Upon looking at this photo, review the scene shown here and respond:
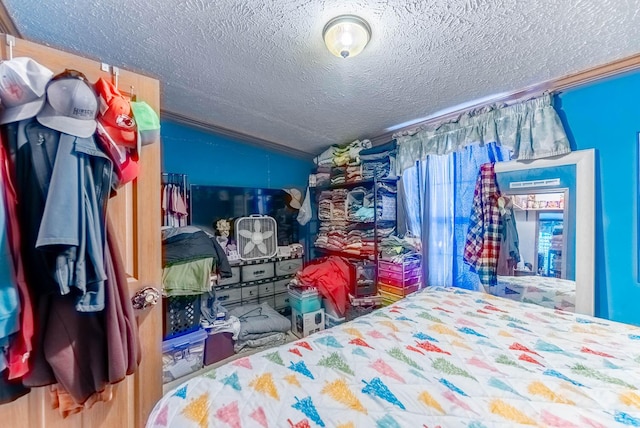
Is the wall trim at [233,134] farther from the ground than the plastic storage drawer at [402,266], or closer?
farther from the ground

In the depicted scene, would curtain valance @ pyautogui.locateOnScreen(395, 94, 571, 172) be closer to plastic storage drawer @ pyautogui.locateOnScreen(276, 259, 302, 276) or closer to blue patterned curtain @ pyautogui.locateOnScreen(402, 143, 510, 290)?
blue patterned curtain @ pyautogui.locateOnScreen(402, 143, 510, 290)

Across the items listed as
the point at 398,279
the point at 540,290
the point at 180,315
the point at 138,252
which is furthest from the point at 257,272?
the point at 540,290

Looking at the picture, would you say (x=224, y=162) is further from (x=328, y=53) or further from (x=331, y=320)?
(x=331, y=320)

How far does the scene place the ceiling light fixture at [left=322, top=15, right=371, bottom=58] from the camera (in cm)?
116

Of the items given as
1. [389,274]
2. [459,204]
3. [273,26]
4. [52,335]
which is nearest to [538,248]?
[459,204]

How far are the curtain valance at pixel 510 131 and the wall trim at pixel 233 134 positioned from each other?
1.51 m

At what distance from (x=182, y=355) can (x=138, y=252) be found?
139 centimetres

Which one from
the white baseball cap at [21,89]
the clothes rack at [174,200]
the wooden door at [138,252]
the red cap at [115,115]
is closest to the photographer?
the white baseball cap at [21,89]

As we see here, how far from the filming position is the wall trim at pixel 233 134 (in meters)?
2.40

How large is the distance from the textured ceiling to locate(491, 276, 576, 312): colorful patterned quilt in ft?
4.13

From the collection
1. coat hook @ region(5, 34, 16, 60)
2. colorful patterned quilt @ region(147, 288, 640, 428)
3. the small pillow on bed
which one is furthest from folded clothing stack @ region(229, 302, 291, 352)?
coat hook @ region(5, 34, 16, 60)

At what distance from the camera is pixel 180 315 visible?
2008 mm

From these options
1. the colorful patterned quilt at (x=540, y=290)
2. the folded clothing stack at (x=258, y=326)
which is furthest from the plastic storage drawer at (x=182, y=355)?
the colorful patterned quilt at (x=540, y=290)

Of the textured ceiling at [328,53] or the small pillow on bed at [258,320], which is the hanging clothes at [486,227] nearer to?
Answer: the textured ceiling at [328,53]
